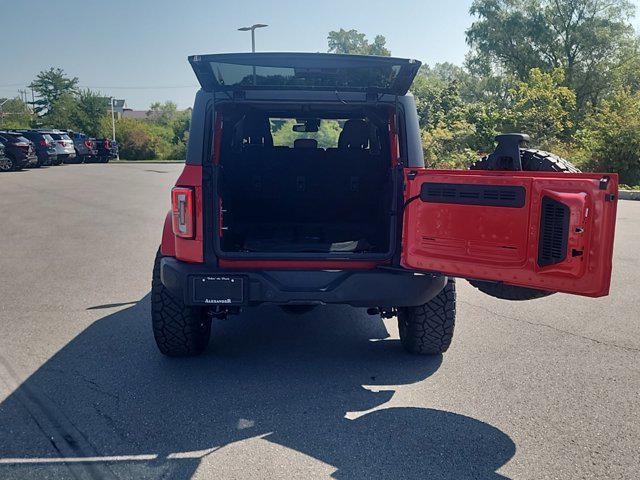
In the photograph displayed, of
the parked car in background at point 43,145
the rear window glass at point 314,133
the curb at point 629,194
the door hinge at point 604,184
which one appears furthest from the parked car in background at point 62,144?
the door hinge at point 604,184

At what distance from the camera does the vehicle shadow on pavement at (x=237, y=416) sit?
3.00 metres

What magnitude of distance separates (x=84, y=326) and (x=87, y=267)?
2624mm

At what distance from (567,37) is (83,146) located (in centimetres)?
3019

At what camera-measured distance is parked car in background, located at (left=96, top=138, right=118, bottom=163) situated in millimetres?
36250

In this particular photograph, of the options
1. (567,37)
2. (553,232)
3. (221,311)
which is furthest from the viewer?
(567,37)

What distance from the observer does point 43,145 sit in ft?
91.7

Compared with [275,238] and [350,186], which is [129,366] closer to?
[275,238]

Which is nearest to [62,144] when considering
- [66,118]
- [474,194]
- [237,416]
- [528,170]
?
[66,118]

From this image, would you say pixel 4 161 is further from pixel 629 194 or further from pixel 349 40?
pixel 349 40

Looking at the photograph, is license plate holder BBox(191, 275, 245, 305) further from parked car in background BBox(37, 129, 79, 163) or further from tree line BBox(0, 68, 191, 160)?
tree line BBox(0, 68, 191, 160)

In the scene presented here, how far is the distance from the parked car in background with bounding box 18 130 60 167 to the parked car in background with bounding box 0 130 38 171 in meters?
2.01

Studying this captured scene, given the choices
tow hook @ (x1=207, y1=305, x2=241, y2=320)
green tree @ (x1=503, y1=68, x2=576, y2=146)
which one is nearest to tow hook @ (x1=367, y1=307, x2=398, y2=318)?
tow hook @ (x1=207, y1=305, x2=241, y2=320)

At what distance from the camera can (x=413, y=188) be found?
Result: 146 inches

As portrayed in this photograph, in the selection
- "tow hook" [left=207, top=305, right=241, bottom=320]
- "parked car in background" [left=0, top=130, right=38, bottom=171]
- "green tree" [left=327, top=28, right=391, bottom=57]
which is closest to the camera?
"tow hook" [left=207, top=305, right=241, bottom=320]
